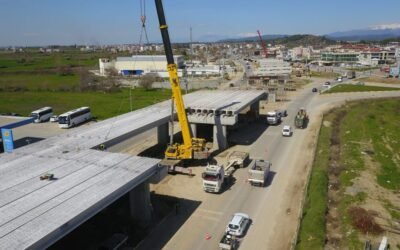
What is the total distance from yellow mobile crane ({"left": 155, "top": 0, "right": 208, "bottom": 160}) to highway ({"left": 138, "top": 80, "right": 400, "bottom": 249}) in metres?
2.20

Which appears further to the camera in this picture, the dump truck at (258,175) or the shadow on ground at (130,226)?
the dump truck at (258,175)

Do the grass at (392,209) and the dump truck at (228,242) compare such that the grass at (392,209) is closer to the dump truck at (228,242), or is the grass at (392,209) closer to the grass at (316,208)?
the grass at (316,208)

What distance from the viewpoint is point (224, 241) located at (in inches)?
897

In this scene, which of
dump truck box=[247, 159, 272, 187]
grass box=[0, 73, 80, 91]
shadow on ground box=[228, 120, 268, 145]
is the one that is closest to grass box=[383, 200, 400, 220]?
dump truck box=[247, 159, 272, 187]

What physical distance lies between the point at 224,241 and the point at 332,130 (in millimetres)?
37148

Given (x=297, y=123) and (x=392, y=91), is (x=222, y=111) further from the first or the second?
(x=392, y=91)

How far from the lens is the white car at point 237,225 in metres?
24.2

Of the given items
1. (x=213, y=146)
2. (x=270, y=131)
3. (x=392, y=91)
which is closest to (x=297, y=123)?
(x=270, y=131)

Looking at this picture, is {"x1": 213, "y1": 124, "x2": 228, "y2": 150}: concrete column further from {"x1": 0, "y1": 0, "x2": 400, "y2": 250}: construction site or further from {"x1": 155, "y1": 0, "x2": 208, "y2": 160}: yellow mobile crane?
{"x1": 155, "y1": 0, "x2": 208, "y2": 160}: yellow mobile crane

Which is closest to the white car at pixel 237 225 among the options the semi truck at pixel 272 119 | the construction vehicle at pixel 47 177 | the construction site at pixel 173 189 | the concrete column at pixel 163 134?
the construction site at pixel 173 189

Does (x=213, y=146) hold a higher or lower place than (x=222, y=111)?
lower

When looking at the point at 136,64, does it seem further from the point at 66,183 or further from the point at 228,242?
the point at 228,242

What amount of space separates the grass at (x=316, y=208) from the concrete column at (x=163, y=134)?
62.7ft

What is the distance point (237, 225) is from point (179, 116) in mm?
14154
